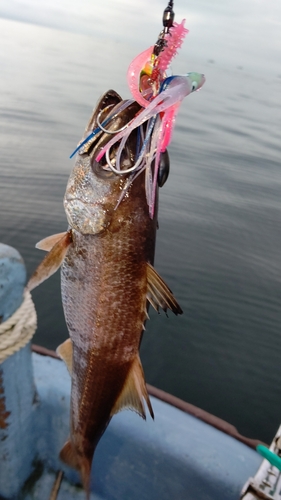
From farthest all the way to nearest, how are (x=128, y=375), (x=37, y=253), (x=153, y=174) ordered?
1. (x=37, y=253)
2. (x=128, y=375)
3. (x=153, y=174)

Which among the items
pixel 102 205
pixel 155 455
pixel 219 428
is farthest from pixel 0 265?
pixel 219 428

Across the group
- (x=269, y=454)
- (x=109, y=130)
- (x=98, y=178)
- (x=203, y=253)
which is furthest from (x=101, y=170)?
(x=203, y=253)

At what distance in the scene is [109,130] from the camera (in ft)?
5.26

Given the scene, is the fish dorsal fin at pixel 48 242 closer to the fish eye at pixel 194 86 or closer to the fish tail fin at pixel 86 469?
the fish eye at pixel 194 86

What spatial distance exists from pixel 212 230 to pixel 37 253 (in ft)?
12.5

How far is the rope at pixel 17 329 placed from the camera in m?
1.96

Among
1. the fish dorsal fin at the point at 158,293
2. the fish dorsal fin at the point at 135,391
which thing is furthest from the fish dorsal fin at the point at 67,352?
the fish dorsal fin at the point at 158,293

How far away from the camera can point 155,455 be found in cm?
260

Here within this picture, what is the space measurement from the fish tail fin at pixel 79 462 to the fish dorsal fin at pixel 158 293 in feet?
3.46

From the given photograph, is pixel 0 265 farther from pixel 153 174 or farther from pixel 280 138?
pixel 280 138

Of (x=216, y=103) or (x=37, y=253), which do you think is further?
(x=216, y=103)

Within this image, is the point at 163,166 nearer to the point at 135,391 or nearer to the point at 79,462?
the point at 135,391

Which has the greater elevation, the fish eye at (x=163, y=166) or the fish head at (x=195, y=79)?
the fish head at (x=195, y=79)

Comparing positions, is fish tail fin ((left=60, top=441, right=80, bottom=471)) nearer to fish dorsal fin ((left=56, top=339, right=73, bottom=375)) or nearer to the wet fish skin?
fish dorsal fin ((left=56, top=339, right=73, bottom=375))
